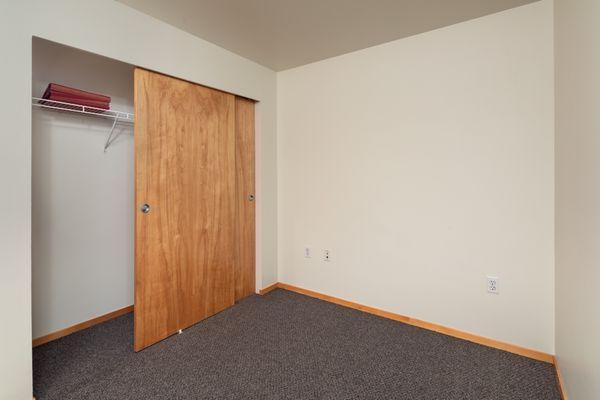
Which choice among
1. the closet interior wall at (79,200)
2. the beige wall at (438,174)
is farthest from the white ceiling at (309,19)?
the closet interior wall at (79,200)

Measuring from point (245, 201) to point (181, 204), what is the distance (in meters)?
0.82

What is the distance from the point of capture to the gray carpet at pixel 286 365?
67.9 inches

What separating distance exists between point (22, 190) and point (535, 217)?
306 cm

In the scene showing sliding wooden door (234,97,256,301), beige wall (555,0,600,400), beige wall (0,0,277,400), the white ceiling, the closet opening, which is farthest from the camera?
sliding wooden door (234,97,256,301)

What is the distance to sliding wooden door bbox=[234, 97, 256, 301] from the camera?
3.08 metres

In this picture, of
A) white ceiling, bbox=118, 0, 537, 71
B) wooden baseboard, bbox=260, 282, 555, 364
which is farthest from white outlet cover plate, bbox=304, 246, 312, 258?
white ceiling, bbox=118, 0, 537, 71

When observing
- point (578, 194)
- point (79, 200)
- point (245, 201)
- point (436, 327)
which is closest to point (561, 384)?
point (436, 327)

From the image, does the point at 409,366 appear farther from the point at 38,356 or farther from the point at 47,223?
the point at 47,223

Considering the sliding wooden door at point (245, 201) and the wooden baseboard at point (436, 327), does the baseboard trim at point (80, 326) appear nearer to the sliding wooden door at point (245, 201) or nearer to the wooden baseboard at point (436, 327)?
the sliding wooden door at point (245, 201)

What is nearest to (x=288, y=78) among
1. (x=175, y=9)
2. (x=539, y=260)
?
(x=175, y=9)

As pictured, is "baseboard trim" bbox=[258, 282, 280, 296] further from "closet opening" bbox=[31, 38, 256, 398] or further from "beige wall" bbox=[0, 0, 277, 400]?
"beige wall" bbox=[0, 0, 277, 400]

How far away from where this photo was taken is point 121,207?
270cm

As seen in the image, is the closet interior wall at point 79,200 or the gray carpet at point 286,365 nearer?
the gray carpet at point 286,365

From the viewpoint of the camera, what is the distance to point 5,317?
1.53 m
